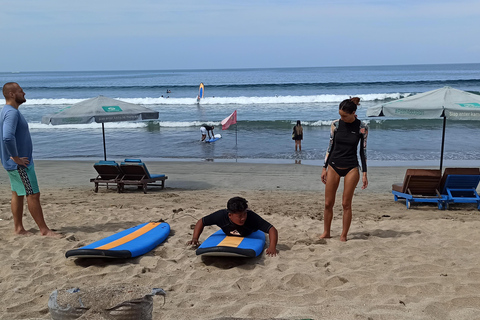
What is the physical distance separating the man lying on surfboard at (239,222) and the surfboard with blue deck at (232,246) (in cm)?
10

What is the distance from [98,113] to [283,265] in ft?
20.4

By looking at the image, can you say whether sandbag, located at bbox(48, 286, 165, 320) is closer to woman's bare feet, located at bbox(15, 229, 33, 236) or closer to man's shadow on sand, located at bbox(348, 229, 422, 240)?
woman's bare feet, located at bbox(15, 229, 33, 236)

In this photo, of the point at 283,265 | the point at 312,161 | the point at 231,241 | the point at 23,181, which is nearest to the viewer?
the point at 283,265

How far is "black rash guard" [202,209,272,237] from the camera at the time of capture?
16.5 ft

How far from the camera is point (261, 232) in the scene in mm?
5352

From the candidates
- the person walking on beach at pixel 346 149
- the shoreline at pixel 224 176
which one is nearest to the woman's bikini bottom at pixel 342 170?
the person walking on beach at pixel 346 149

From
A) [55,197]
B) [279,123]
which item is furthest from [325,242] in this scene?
[279,123]

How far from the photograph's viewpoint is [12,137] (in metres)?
4.98

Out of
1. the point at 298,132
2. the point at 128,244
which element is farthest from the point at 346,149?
the point at 298,132

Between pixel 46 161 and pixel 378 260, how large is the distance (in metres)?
11.9

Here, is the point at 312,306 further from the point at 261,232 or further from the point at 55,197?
the point at 55,197

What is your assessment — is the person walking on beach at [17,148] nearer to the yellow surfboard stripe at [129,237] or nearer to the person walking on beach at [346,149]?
the yellow surfboard stripe at [129,237]

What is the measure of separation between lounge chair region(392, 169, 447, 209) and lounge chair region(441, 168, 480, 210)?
0.13 meters

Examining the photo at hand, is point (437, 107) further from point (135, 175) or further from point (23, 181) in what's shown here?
point (23, 181)
